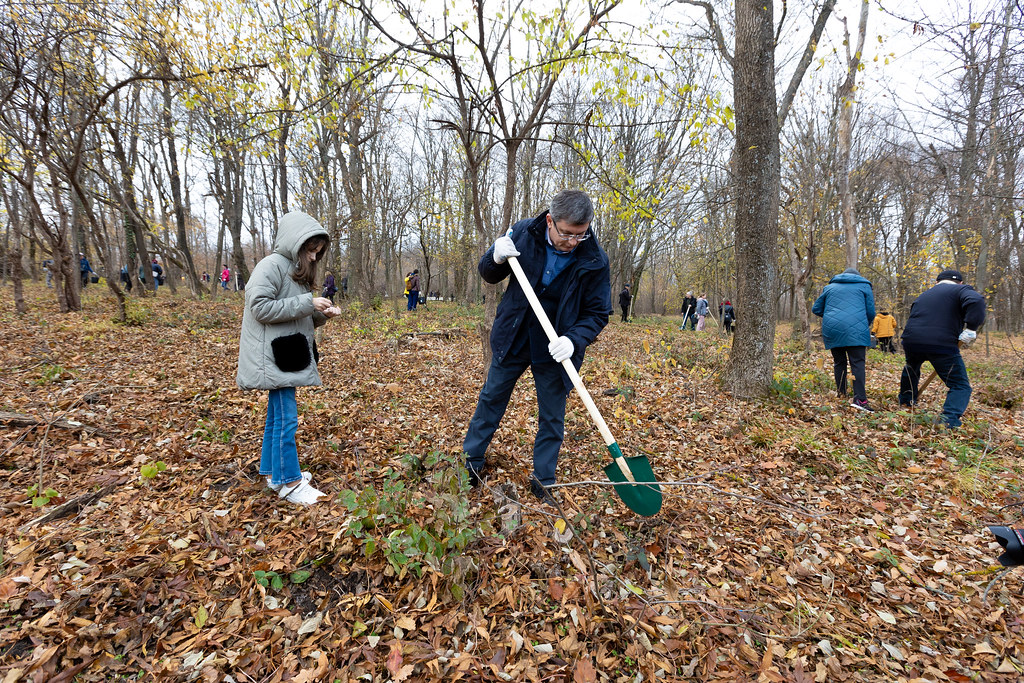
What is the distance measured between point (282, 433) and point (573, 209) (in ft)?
7.90

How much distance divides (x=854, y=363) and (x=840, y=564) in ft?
12.7

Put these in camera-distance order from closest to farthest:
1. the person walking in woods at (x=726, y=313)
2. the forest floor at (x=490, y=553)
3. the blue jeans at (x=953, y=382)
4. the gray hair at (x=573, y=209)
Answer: the forest floor at (x=490, y=553)
the gray hair at (x=573, y=209)
the blue jeans at (x=953, y=382)
the person walking in woods at (x=726, y=313)

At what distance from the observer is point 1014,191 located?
9.18 metres

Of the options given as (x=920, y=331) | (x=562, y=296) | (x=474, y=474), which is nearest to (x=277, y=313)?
(x=474, y=474)

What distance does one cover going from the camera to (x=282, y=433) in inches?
118

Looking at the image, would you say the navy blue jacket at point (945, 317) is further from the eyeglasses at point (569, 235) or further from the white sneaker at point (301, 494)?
the white sneaker at point (301, 494)

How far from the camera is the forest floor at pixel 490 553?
2016mm

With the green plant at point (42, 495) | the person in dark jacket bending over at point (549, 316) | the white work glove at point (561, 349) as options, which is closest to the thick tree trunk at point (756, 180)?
the person in dark jacket bending over at point (549, 316)

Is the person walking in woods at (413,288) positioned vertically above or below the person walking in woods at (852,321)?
above

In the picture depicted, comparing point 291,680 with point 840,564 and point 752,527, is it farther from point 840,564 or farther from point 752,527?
point 840,564

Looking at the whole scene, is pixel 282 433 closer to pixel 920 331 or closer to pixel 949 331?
pixel 920 331

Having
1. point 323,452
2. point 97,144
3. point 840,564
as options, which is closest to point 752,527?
point 840,564

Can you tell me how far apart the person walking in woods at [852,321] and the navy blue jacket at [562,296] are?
401cm

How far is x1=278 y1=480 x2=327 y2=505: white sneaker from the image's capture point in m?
3.04
